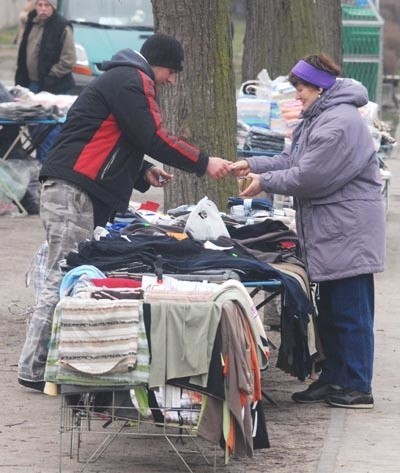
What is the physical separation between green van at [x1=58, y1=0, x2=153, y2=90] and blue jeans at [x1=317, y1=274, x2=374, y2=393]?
457 inches

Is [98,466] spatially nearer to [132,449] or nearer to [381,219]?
[132,449]

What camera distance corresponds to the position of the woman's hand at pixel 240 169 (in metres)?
6.63

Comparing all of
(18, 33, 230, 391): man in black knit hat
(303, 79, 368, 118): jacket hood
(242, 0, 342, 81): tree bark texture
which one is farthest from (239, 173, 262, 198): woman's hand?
(242, 0, 342, 81): tree bark texture

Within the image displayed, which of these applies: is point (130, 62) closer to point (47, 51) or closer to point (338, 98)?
point (338, 98)

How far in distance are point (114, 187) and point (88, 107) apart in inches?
16.1

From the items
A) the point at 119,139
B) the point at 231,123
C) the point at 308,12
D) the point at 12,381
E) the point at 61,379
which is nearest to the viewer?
the point at 61,379

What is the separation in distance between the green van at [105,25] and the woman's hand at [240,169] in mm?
11419

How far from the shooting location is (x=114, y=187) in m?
6.55

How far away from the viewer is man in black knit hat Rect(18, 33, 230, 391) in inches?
247

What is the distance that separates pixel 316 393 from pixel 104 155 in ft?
5.41

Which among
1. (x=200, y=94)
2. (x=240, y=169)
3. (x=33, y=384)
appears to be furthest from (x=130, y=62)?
(x=200, y=94)

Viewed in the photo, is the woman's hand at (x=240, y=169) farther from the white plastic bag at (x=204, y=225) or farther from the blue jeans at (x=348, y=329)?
the blue jeans at (x=348, y=329)

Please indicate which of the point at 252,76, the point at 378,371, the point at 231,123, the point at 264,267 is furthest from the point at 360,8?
the point at 264,267

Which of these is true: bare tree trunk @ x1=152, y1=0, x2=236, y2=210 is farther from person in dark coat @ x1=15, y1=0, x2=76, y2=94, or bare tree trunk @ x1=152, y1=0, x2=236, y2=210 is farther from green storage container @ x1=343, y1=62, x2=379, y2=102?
green storage container @ x1=343, y1=62, x2=379, y2=102
